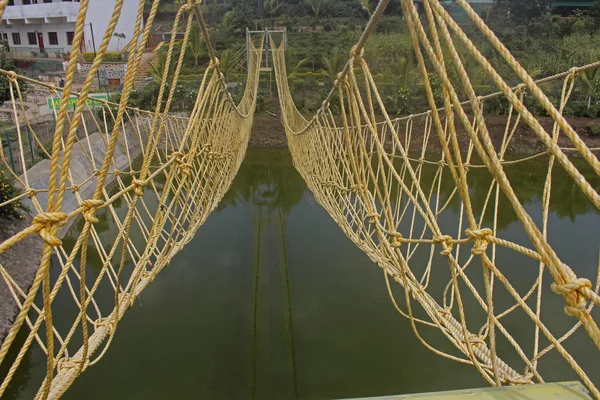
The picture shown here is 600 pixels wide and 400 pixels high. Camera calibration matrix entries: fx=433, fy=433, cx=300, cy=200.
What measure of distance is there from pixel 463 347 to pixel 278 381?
1513 mm

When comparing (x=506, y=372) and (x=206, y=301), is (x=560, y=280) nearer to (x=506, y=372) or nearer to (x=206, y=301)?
(x=506, y=372)

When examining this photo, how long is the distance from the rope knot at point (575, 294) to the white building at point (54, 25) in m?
13.1

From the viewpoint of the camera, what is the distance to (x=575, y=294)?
0.61 meters

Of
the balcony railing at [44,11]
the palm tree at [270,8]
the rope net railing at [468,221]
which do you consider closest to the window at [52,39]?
the balcony railing at [44,11]

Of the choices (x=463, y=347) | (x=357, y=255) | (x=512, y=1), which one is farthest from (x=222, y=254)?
(x=512, y=1)

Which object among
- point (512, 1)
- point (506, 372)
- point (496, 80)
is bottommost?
point (506, 372)

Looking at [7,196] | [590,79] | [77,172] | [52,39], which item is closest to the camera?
[7,196]

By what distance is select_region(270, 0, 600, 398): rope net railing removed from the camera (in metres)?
0.71

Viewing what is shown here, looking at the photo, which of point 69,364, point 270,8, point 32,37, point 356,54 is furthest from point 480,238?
point 32,37

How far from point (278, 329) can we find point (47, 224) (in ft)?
7.32

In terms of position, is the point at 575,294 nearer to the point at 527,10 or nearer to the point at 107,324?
the point at 107,324

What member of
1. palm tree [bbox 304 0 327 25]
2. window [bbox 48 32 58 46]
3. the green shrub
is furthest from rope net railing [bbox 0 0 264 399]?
palm tree [bbox 304 0 327 25]

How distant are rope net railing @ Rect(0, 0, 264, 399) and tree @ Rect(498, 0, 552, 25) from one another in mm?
11742

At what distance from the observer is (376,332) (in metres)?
2.74
